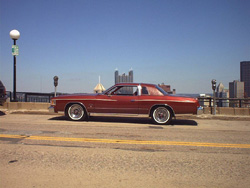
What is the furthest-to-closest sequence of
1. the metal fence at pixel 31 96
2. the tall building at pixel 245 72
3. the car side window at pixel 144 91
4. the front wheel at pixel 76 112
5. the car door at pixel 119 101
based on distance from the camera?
the tall building at pixel 245 72, the metal fence at pixel 31 96, the front wheel at pixel 76 112, the car side window at pixel 144 91, the car door at pixel 119 101

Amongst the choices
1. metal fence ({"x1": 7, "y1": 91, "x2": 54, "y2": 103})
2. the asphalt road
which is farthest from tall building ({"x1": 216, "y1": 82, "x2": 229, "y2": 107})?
metal fence ({"x1": 7, "y1": 91, "x2": 54, "y2": 103})

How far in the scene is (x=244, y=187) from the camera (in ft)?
9.51

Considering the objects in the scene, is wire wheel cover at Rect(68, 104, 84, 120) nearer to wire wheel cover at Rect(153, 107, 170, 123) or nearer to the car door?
the car door

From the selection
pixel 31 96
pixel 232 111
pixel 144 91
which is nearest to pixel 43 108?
pixel 31 96

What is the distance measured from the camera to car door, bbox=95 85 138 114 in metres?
8.54

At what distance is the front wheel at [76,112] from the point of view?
29.0ft

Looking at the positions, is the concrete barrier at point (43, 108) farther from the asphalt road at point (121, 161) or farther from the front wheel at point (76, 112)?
the asphalt road at point (121, 161)

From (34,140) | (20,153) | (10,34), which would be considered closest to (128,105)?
(34,140)

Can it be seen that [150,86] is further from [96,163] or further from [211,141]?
[96,163]

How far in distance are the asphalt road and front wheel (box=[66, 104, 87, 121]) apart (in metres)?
2.97

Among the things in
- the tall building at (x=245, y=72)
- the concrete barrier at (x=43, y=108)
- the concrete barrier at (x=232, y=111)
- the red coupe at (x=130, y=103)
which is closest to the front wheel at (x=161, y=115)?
the red coupe at (x=130, y=103)

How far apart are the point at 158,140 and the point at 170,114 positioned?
Answer: 10.2ft

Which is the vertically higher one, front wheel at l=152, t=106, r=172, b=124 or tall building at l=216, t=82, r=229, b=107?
tall building at l=216, t=82, r=229, b=107

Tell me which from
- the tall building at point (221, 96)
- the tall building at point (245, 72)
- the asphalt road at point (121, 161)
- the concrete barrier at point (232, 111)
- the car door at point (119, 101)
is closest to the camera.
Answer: the asphalt road at point (121, 161)
